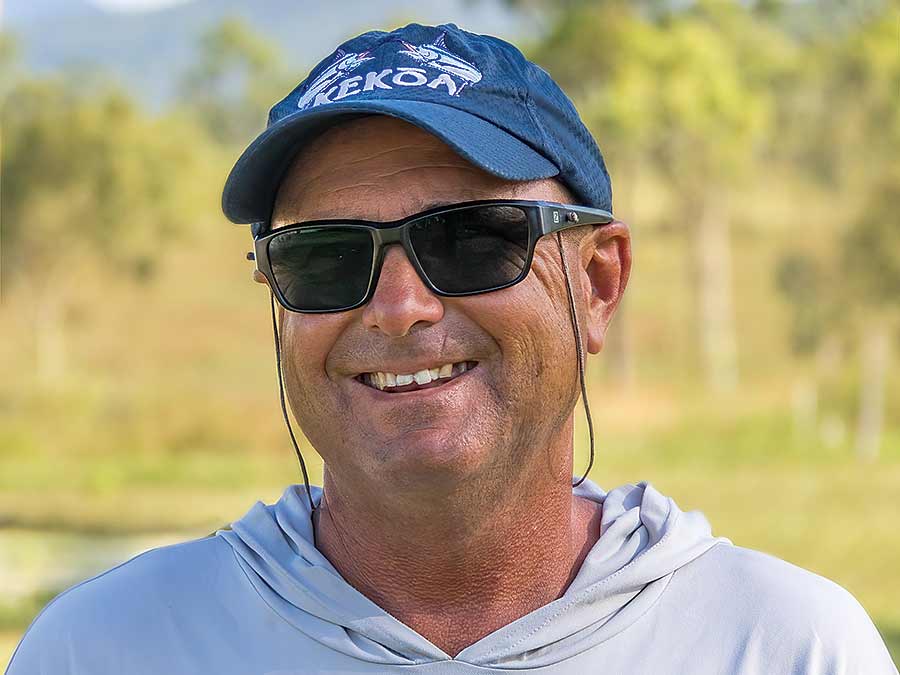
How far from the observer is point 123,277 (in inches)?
457

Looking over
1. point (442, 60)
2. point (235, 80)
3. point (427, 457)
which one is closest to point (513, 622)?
point (427, 457)

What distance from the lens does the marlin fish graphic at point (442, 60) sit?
4.50 ft

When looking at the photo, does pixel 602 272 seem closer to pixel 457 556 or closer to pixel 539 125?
pixel 539 125

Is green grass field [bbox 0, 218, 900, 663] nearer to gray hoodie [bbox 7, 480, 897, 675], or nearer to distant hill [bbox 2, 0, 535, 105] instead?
distant hill [bbox 2, 0, 535, 105]

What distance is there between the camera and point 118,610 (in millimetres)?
1385

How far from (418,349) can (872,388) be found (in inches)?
380

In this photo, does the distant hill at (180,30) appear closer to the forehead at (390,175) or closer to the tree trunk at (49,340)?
the tree trunk at (49,340)

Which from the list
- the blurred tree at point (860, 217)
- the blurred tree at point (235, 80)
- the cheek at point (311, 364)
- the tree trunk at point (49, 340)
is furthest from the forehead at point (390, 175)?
the blurred tree at point (235, 80)

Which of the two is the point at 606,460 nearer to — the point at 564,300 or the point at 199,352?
the point at 199,352

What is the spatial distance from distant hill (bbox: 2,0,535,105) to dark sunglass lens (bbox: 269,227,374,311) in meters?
10.3

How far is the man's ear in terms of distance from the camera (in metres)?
1.49

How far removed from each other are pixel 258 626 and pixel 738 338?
9.80 metres

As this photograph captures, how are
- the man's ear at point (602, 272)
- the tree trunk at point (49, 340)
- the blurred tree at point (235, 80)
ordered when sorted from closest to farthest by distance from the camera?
1. the man's ear at point (602, 272)
2. the tree trunk at point (49, 340)
3. the blurred tree at point (235, 80)

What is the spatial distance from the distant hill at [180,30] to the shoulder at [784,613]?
1040 centimetres
